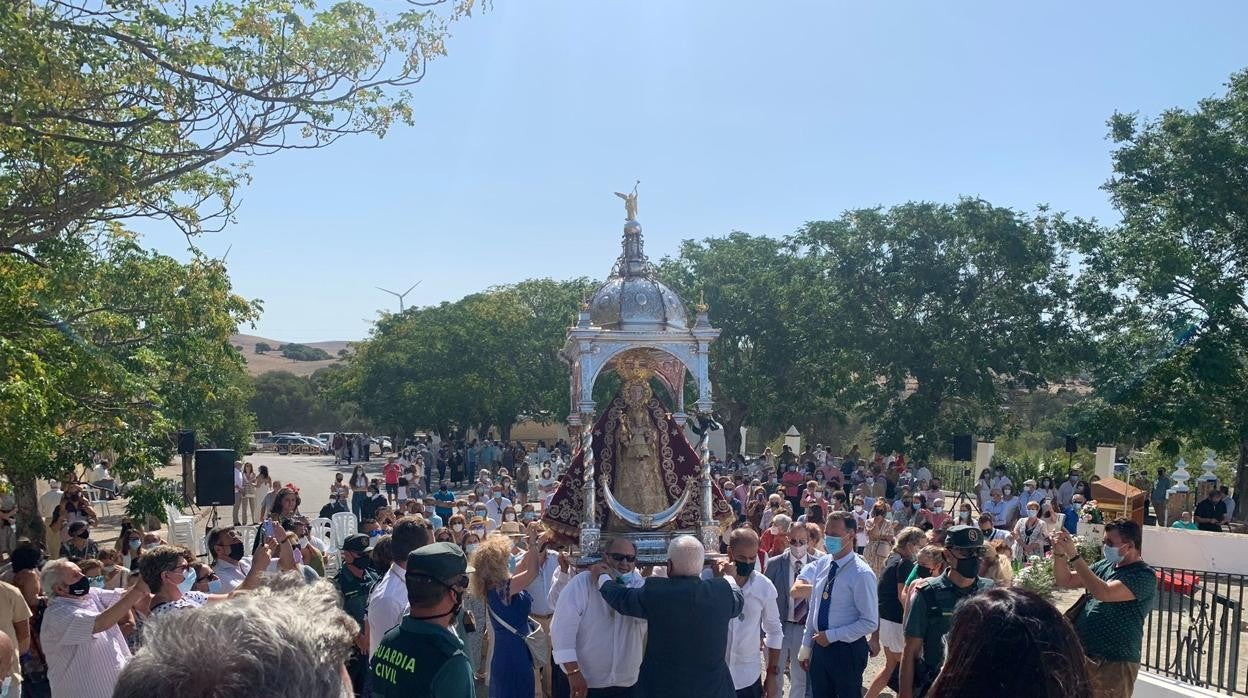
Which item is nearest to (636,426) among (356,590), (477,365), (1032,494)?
(356,590)

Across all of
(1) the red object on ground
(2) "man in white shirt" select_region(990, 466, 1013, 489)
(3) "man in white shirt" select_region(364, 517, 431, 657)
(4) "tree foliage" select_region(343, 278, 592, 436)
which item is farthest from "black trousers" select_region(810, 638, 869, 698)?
(4) "tree foliage" select_region(343, 278, 592, 436)

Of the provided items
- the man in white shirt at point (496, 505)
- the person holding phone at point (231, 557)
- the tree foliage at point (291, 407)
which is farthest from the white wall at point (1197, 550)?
the tree foliage at point (291, 407)

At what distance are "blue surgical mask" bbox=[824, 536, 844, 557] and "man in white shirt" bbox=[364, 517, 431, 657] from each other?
9.26ft

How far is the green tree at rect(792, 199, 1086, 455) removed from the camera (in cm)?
3225

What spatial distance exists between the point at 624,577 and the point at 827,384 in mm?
29877

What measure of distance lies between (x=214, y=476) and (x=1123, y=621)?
12652 mm

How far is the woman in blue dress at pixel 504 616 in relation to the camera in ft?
21.1

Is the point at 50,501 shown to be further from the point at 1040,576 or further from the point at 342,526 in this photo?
the point at 1040,576

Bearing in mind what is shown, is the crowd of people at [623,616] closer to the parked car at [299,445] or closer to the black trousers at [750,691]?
the black trousers at [750,691]

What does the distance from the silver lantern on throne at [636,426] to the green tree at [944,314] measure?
21.2 m

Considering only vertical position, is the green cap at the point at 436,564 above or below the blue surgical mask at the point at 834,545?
above

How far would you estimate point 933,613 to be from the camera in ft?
19.1

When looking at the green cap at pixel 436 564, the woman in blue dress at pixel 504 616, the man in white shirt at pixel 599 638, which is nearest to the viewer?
the green cap at pixel 436 564

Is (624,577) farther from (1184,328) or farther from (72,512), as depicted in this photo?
(1184,328)
